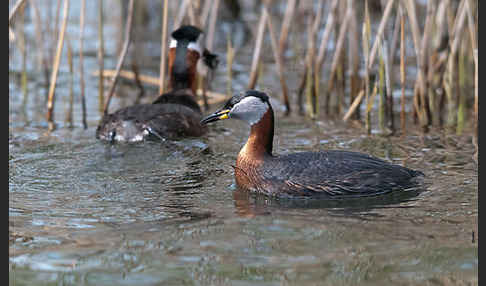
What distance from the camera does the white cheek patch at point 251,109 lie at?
658 cm

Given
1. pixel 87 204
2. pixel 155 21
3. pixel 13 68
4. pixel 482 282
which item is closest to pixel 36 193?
pixel 87 204

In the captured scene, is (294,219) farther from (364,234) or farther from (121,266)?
(121,266)

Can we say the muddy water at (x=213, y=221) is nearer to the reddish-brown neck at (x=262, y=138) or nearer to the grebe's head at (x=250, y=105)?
the reddish-brown neck at (x=262, y=138)

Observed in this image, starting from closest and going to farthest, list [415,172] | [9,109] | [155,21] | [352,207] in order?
1. [352,207]
2. [415,172]
3. [9,109]
4. [155,21]

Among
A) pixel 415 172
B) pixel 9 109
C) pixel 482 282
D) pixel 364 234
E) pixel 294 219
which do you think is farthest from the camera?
pixel 9 109

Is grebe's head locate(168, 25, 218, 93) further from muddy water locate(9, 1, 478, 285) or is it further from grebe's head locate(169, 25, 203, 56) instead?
muddy water locate(9, 1, 478, 285)

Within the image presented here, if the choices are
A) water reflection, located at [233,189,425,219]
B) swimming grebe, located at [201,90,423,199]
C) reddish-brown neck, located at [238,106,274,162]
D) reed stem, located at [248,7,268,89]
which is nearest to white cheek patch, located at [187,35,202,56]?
reed stem, located at [248,7,268,89]

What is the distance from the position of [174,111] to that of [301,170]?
8.46 ft

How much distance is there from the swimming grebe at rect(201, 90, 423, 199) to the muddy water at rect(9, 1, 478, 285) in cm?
17

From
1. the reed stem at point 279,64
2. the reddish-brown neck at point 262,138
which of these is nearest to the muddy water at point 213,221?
the reddish-brown neck at point 262,138

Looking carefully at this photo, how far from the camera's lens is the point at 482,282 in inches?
175

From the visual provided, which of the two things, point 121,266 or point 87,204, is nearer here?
point 121,266

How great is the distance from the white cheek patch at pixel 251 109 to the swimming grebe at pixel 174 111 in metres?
1.80

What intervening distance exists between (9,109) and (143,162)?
3.11m
